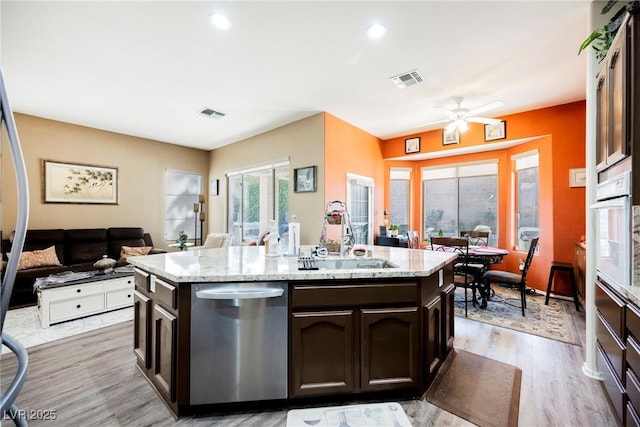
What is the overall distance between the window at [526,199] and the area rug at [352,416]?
4.46 metres

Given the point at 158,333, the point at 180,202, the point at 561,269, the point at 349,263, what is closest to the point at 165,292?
the point at 158,333

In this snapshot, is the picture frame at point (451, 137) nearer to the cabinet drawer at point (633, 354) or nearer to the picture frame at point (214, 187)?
the cabinet drawer at point (633, 354)

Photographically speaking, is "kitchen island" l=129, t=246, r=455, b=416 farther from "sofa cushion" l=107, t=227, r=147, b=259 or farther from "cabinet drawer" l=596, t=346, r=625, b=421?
"sofa cushion" l=107, t=227, r=147, b=259

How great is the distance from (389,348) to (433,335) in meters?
0.44

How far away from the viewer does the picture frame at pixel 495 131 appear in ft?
15.9

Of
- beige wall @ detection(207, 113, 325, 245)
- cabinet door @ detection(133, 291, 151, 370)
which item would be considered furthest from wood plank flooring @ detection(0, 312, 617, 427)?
beige wall @ detection(207, 113, 325, 245)

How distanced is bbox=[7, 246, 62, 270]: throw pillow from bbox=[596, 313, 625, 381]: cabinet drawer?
6266 millimetres

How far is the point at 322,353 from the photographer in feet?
6.63

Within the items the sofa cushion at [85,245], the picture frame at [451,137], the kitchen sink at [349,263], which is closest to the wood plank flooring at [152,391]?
the kitchen sink at [349,263]

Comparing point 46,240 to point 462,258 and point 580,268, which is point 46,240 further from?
point 580,268

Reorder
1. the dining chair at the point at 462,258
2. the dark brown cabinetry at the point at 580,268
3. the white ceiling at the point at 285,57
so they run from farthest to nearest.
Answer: the dining chair at the point at 462,258, the dark brown cabinetry at the point at 580,268, the white ceiling at the point at 285,57

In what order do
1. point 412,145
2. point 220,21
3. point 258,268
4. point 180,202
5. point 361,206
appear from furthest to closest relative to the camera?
1. point 180,202
2. point 412,145
3. point 361,206
4. point 220,21
5. point 258,268

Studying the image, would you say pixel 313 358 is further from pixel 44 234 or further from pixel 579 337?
pixel 44 234

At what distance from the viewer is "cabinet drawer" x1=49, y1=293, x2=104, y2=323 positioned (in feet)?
11.3
